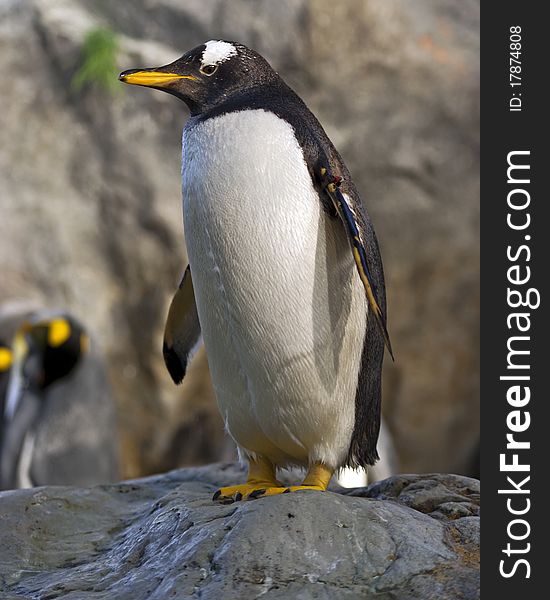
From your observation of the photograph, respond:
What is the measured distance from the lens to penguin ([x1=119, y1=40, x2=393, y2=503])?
6.76 ft

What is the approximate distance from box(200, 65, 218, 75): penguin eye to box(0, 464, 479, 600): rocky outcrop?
0.92 meters

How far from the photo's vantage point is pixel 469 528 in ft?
6.32

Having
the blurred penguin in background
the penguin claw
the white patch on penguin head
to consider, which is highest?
the white patch on penguin head

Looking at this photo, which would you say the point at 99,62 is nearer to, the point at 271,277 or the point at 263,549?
the point at 271,277

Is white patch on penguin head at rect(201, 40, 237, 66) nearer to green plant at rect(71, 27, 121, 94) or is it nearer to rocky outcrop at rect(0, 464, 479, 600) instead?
rocky outcrop at rect(0, 464, 479, 600)

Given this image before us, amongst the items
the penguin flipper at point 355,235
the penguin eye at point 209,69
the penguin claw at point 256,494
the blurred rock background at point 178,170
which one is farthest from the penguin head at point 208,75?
the blurred rock background at point 178,170

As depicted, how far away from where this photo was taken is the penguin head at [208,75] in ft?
7.11

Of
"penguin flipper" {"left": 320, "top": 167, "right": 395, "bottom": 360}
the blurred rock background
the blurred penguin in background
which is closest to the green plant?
the blurred rock background

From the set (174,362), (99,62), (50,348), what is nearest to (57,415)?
A: (50,348)

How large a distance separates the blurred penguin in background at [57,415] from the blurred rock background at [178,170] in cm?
81

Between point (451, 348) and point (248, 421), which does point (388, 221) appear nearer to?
point (451, 348)

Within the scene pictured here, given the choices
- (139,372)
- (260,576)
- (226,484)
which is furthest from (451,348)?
(260,576)

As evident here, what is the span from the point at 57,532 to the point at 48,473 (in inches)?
106

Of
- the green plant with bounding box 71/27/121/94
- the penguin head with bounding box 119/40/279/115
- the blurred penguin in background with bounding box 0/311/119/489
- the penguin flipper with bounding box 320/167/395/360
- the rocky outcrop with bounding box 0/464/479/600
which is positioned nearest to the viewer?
the rocky outcrop with bounding box 0/464/479/600
